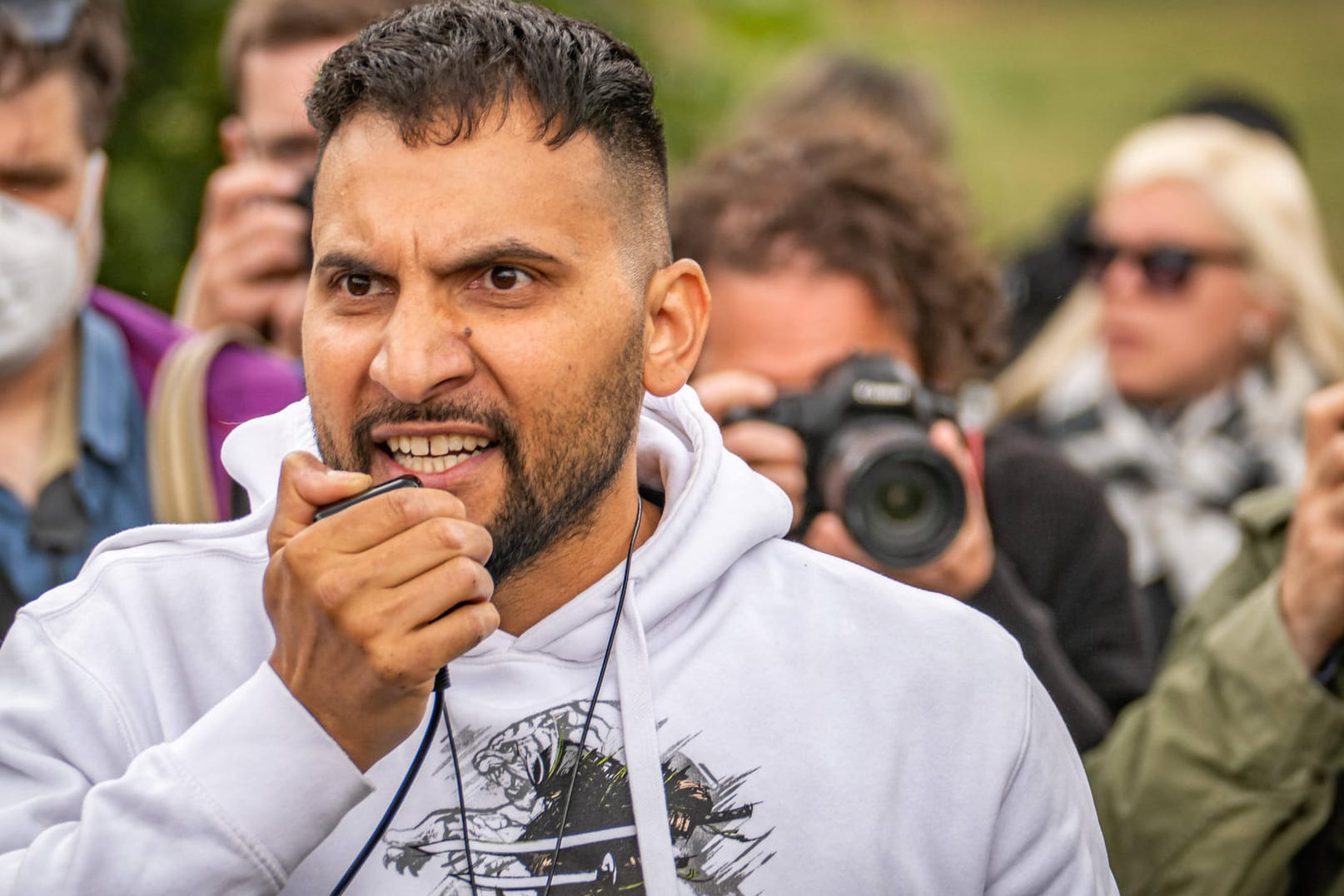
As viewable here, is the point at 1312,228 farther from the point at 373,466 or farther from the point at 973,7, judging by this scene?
the point at 973,7

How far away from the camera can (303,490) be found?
156cm

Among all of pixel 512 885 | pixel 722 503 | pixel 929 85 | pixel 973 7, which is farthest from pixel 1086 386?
pixel 973 7

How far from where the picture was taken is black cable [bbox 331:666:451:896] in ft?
5.37

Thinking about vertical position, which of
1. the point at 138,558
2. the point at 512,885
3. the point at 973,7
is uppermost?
the point at 973,7

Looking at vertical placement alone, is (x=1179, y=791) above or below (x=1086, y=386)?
below

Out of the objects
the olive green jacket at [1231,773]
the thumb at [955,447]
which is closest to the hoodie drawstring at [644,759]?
the thumb at [955,447]

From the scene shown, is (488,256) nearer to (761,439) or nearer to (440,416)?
(440,416)

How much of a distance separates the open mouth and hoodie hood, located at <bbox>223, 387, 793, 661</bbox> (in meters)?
0.22

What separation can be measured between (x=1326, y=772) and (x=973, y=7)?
13.0 metres

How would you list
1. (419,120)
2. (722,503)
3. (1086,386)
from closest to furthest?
(419,120), (722,503), (1086,386)

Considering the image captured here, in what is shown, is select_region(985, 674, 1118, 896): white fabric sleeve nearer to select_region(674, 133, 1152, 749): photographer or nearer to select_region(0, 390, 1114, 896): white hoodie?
select_region(0, 390, 1114, 896): white hoodie

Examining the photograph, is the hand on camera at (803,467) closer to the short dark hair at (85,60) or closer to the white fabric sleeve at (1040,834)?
the white fabric sleeve at (1040,834)

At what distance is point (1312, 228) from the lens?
4398 mm

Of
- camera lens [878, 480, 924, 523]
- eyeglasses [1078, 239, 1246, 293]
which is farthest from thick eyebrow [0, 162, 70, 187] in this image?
eyeglasses [1078, 239, 1246, 293]
